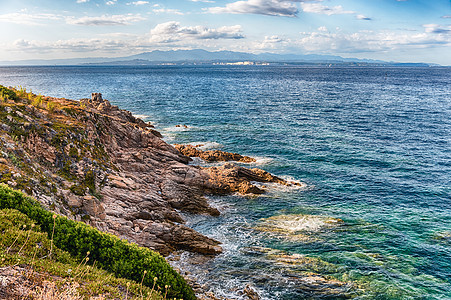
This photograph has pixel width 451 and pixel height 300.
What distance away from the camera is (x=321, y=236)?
28.9 m

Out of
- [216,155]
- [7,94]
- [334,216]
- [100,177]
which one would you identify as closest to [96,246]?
[100,177]

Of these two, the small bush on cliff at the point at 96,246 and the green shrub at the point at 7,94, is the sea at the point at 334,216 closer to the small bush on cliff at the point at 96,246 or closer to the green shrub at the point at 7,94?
the small bush on cliff at the point at 96,246

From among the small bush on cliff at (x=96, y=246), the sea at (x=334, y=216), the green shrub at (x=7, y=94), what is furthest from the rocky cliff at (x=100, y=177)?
the small bush on cliff at (x=96, y=246)

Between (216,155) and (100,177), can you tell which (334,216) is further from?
(100,177)

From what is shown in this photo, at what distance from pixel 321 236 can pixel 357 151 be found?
97.6ft

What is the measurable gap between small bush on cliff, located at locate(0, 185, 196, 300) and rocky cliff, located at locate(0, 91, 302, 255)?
3.91 meters

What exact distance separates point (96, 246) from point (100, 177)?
1281cm

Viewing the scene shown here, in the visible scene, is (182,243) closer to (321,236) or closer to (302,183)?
(321,236)

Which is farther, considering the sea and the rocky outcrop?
the rocky outcrop

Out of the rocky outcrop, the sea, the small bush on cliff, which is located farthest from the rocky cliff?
the rocky outcrop

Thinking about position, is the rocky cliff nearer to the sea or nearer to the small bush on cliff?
the sea

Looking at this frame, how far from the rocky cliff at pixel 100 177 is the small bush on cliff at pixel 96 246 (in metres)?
3.91

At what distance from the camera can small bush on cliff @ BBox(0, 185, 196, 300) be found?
47.5 feet

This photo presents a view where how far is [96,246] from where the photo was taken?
587 inches
